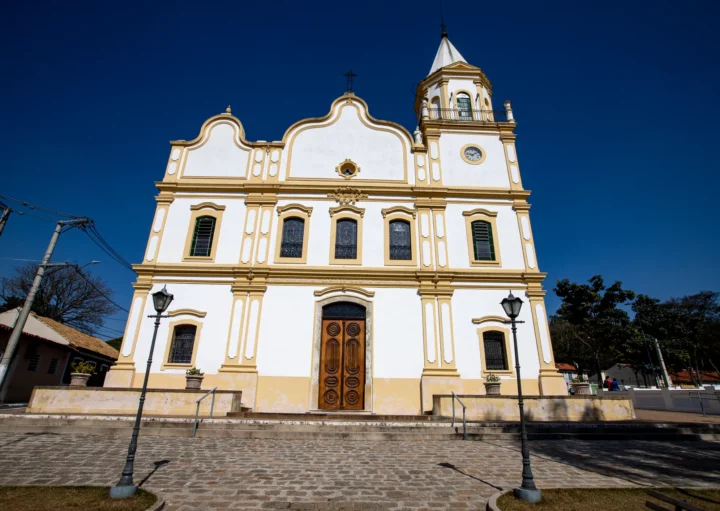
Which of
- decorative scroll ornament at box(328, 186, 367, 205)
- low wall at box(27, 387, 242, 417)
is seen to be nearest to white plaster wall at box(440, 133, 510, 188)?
decorative scroll ornament at box(328, 186, 367, 205)

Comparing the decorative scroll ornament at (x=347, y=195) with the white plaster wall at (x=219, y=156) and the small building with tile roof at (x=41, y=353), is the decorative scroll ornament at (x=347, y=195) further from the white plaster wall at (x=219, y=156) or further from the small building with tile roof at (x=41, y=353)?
the small building with tile roof at (x=41, y=353)

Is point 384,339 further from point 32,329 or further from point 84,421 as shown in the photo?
point 32,329

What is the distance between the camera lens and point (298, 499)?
17.0 ft

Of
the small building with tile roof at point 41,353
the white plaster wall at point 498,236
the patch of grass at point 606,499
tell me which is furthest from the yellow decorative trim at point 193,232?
the patch of grass at point 606,499

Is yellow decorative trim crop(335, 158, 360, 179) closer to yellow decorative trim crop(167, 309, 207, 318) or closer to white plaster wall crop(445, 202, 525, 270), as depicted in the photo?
white plaster wall crop(445, 202, 525, 270)

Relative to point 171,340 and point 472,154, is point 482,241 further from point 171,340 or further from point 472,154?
point 171,340

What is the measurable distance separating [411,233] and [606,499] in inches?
450

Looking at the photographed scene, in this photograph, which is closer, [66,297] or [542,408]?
[542,408]

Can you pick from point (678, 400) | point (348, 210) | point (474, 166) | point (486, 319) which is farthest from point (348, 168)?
point (678, 400)

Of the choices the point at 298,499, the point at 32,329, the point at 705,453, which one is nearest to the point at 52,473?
the point at 298,499

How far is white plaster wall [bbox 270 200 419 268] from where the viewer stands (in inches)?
595

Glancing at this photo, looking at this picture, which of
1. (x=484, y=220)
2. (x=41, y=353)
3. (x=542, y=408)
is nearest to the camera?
(x=542, y=408)

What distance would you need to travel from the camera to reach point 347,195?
636 inches

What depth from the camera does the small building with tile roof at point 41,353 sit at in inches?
751
